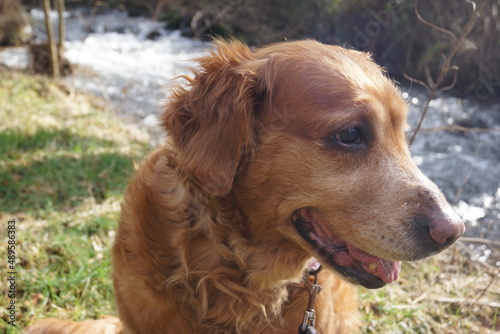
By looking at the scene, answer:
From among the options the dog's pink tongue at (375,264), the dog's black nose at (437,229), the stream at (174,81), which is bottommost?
the stream at (174,81)

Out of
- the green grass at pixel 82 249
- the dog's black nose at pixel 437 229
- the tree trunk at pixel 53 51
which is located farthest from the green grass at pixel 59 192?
the dog's black nose at pixel 437 229

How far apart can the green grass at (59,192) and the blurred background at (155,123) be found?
1 centimetres

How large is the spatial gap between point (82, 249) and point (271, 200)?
212 centimetres

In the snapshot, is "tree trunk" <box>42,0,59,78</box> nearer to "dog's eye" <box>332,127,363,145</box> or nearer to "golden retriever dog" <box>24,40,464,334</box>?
"golden retriever dog" <box>24,40,464,334</box>

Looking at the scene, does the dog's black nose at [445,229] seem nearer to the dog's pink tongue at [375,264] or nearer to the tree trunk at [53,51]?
the dog's pink tongue at [375,264]

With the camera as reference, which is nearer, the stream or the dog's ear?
the dog's ear

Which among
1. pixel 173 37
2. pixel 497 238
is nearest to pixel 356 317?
pixel 497 238

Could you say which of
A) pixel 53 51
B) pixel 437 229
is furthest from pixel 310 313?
pixel 53 51

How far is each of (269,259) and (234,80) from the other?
88cm

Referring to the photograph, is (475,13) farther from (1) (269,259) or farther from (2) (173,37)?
(2) (173,37)

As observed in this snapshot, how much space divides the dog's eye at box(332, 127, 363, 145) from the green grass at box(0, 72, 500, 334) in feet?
4.44

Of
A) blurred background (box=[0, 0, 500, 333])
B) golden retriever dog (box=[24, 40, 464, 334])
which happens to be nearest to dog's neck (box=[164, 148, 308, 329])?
golden retriever dog (box=[24, 40, 464, 334])

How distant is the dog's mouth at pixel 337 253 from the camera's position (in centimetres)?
209

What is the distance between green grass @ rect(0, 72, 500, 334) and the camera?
10.5 feet
